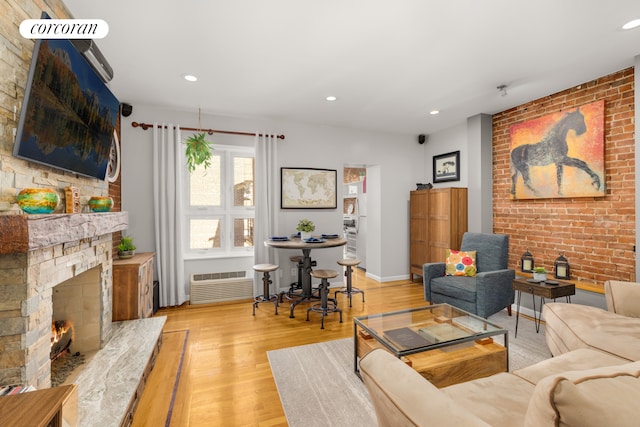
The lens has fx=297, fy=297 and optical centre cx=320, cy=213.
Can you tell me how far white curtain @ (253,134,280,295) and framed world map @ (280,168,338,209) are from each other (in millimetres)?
185

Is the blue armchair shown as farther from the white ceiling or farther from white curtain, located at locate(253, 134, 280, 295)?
white curtain, located at locate(253, 134, 280, 295)

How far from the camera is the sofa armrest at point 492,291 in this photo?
3.03 m

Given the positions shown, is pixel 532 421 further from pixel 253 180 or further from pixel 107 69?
pixel 253 180

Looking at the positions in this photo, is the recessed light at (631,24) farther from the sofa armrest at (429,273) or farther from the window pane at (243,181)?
the window pane at (243,181)

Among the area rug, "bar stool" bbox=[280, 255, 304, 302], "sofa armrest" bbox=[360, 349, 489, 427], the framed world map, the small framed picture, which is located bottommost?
the area rug

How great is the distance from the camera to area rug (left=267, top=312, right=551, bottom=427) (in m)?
1.85

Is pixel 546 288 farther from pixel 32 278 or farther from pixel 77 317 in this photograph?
pixel 77 317

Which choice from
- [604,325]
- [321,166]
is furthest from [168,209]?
[604,325]

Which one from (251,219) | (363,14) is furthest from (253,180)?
(363,14)

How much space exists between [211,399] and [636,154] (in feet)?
13.4

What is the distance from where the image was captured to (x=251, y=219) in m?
4.58

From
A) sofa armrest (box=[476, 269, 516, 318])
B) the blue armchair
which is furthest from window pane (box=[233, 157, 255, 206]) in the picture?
sofa armrest (box=[476, 269, 516, 318])

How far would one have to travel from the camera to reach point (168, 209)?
3.88 m

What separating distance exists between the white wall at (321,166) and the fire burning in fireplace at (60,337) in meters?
1.68
